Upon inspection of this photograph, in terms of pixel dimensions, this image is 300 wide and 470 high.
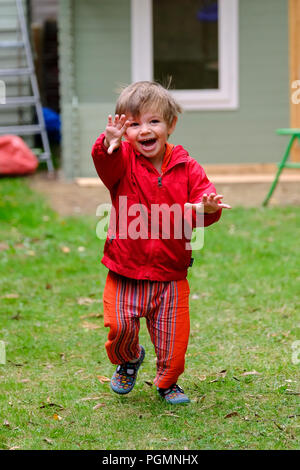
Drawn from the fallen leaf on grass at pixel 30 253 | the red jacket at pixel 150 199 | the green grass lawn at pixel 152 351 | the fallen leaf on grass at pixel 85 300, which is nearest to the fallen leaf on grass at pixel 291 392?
the green grass lawn at pixel 152 351

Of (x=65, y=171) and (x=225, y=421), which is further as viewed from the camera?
(x=65, y=171)

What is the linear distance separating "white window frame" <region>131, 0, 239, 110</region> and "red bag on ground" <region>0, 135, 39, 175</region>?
72.9 inches

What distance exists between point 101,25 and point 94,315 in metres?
6.36

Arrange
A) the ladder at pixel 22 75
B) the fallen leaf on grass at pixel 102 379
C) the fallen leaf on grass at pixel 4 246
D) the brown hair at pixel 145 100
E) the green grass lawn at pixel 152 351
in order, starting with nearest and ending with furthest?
the green grass lawn at pixel 152 351
the brown hair at pixel 145 100
the fallen leaf on grass at pixel 102 379
the fallen leaf on grass at pixel 4 246
the ladder at pixel 22 75

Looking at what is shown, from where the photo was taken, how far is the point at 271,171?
1070cm

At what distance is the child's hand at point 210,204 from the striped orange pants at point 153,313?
0.42 metres

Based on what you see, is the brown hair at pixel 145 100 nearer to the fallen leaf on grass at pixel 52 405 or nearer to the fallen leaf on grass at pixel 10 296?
the fallen leaf on grass at pixel 52 405

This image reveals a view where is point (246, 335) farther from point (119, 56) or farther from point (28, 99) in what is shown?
point (28, 99)

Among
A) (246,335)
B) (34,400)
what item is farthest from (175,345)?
(246,335)

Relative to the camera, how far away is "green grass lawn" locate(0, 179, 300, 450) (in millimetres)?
3176

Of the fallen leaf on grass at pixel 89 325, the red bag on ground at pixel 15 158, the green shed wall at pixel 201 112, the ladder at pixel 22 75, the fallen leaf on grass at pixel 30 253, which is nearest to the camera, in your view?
the fallen leaf on grass at pixel 89 325

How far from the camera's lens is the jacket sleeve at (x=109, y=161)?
10.3 feet


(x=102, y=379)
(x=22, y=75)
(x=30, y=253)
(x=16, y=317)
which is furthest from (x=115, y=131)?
(x=22, y=75)

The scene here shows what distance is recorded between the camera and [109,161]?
3189 millimetres
